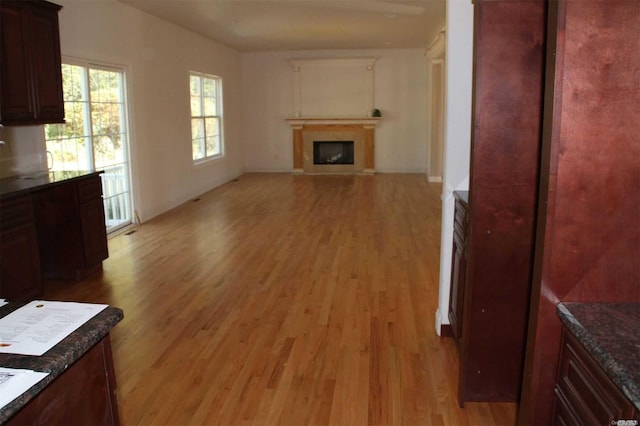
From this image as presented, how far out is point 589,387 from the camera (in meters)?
1.41

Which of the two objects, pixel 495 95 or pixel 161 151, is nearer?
pixel 495 95

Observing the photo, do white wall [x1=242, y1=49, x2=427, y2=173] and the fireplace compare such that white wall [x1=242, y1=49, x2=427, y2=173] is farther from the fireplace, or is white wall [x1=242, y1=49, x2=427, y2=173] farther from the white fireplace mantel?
the fireplace

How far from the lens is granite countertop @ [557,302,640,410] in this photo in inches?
48.1

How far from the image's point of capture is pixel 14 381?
1.07 m

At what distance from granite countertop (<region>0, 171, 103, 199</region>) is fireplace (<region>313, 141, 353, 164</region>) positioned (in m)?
7.29

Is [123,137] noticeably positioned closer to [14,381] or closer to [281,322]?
[281,322]

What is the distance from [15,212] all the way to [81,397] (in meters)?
2.90

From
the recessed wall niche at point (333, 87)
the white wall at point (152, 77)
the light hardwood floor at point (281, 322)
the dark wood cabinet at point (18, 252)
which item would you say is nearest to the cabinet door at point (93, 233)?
the light hardwood floor at point (281, 322)

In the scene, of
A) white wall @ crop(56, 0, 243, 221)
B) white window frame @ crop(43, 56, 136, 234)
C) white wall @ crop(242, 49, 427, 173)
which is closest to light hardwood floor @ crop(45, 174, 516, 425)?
white window frame @ crop(43, 56, 136, 234)

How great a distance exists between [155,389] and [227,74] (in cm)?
861

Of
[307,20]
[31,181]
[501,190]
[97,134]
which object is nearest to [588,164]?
[501,190]

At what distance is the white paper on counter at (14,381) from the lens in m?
1.03

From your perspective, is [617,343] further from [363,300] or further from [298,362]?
[363,300]

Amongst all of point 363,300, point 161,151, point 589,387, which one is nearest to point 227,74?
point 161,151
